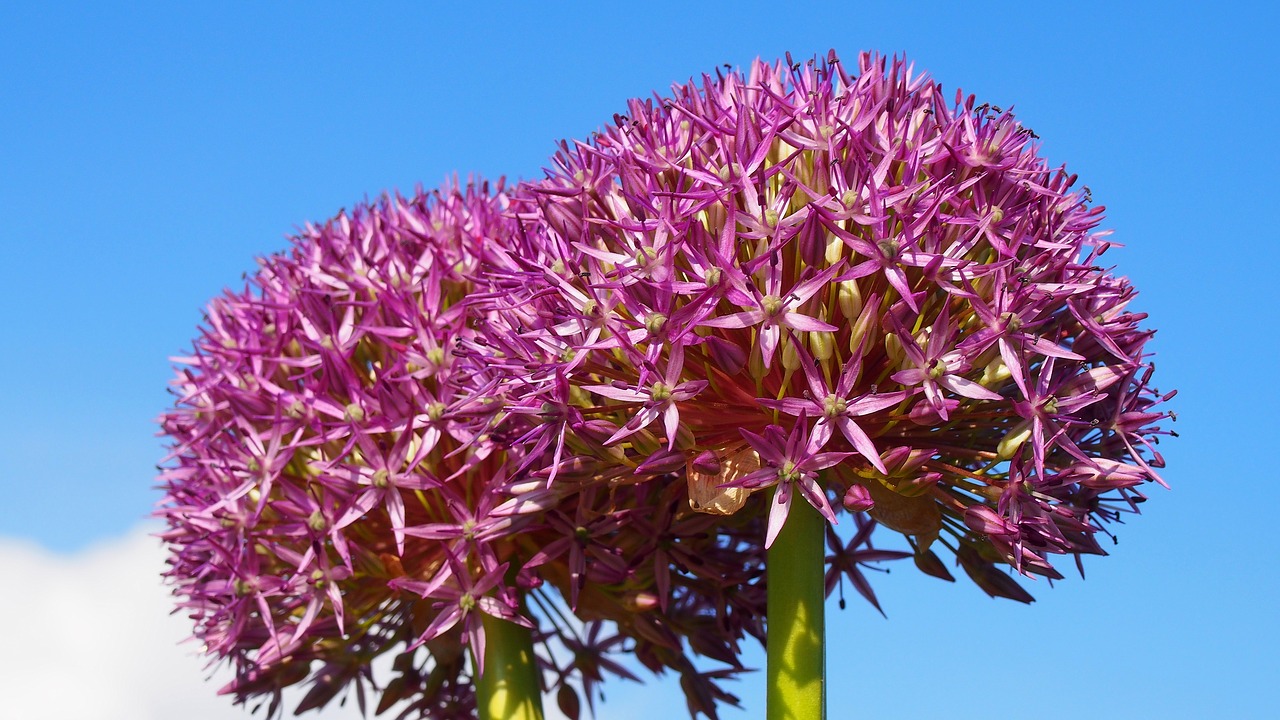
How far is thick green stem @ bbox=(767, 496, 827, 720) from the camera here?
11.4 ft

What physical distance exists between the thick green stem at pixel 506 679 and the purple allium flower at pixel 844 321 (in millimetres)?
773

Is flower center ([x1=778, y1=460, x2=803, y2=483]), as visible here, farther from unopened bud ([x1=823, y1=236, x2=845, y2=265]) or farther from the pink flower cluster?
unopened bud ([x1=823, y1=236, x2=845, y2=265])

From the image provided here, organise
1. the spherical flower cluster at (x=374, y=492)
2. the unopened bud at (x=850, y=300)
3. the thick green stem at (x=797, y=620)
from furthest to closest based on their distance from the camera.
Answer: the spherical flower cluster at (x=374, y=492), the thick green stem at (x=797, y=620), the unopened bud at (x=850, y=300)

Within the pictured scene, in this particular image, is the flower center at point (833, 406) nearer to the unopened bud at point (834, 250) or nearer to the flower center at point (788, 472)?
the flower center at point (788, 472)

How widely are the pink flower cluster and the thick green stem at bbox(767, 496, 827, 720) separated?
0.11m

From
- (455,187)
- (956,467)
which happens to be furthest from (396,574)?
(956,467)

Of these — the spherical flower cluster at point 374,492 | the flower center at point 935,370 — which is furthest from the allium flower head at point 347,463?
the flower center at point 935,370

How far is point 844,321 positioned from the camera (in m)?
3.47

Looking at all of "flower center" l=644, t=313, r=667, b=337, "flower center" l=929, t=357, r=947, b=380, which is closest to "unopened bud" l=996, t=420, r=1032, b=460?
"flower center" l=929, t=357, r=947, b=380

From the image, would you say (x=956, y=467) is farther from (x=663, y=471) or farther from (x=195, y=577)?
(x=195, y=577)

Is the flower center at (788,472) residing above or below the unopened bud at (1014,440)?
below

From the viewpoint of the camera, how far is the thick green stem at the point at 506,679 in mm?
4223

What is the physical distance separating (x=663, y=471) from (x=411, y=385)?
2.85 ft

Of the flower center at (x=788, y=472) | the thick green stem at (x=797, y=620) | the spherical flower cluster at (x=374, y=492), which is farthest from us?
the spherical flower cluster at (x=374, y=492)
